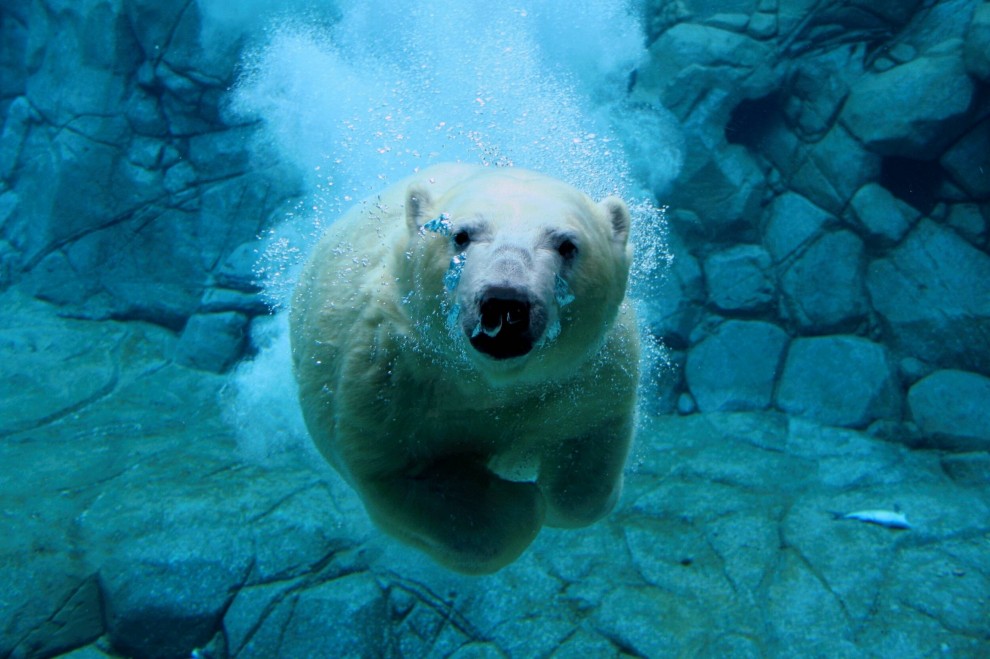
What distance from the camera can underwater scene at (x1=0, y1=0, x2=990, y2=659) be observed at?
2531 millimetres

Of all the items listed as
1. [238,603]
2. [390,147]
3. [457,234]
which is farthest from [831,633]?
[390,147]

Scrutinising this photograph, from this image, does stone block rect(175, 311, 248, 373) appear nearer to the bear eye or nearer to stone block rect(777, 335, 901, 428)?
stone block rect(777, 335, 901, 428)

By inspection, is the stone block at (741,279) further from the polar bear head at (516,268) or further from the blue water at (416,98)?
the polar bear head at (516,268)

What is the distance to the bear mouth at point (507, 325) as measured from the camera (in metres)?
1.58

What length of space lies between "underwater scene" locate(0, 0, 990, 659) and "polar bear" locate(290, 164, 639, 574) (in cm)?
1

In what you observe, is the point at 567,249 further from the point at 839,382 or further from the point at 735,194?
the point at 735,194

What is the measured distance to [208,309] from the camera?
9820mm

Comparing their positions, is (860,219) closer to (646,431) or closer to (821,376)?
(821,376)

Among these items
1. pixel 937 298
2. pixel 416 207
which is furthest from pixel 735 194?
pixel 416 207

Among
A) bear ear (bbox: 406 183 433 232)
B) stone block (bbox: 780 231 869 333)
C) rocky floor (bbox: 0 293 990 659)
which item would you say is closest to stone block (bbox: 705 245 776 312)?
stone block (bbox: 780 231 869 333)

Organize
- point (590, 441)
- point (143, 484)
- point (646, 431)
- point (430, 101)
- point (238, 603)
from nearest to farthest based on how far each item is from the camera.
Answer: point (590, 441) → point (238, 603) → point (143, 484) → point (646, 431) → point (430, 101)

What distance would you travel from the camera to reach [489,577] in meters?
5.34

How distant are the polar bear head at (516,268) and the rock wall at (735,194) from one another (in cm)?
695

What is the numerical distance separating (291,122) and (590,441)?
8.83 meters
